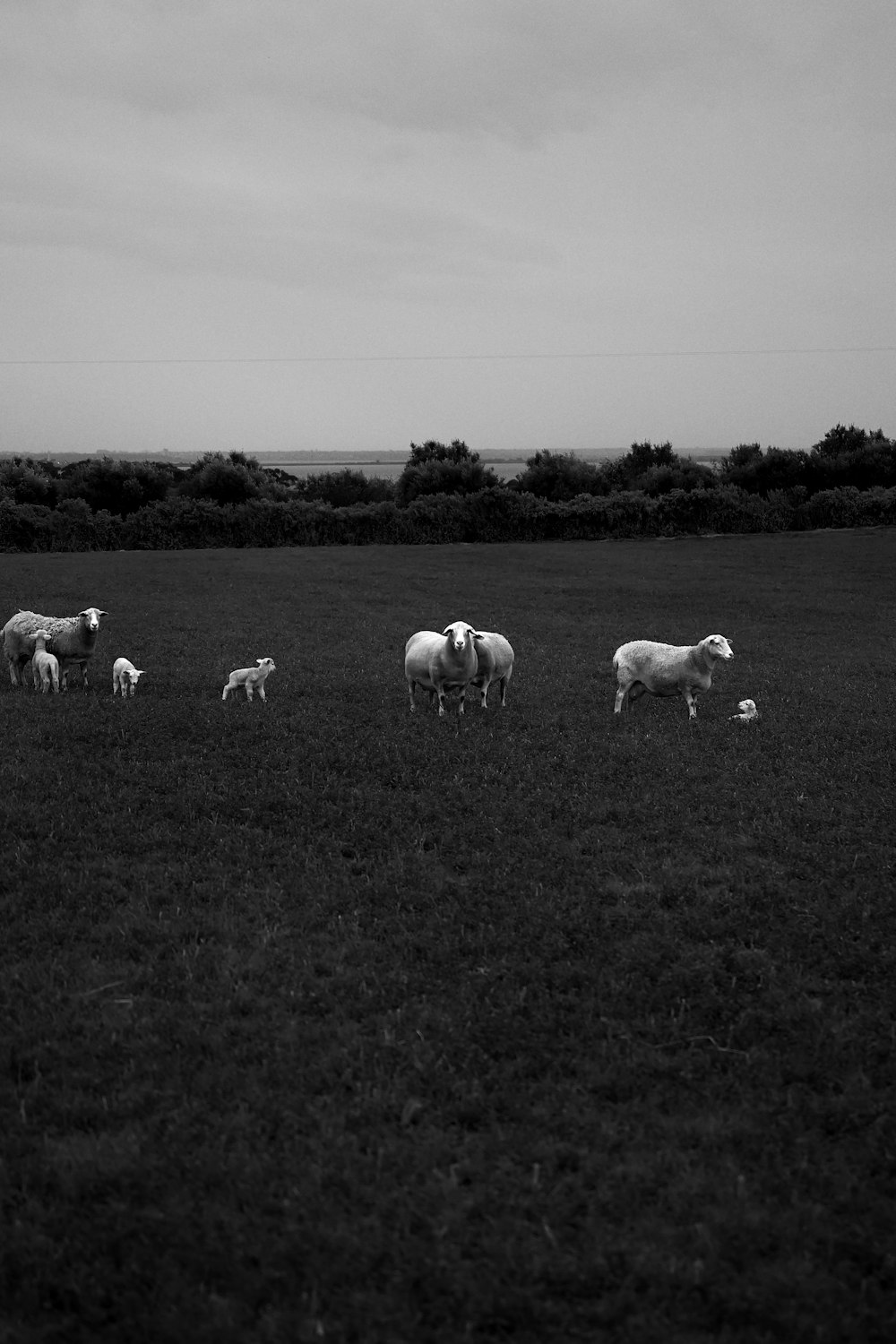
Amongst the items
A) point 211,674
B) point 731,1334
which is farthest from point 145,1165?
point 211,674

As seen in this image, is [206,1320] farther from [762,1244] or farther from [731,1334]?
[762,1244]

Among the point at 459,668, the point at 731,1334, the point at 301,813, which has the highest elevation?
the point at 459,668

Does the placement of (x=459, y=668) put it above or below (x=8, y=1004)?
above

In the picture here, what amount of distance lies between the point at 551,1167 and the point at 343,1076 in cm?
170

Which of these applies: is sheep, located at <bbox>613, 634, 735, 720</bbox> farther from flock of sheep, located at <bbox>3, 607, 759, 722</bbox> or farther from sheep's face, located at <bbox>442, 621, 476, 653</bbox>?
sheep's face, located at <bbox>442, 621, 476, 653</bbox>

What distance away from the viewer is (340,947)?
9.02 m

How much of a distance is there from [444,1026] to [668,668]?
10.6 m

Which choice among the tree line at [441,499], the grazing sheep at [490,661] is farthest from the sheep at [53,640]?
the tree line at [441,499]

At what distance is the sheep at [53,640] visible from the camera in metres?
18.9

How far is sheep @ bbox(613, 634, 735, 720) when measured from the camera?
1714 centimetres

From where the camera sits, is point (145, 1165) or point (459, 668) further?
point (459, 668)

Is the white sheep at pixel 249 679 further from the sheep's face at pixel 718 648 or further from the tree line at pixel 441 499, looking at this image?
the tree line at pixel 441 499

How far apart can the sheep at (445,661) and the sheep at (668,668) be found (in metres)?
2.74

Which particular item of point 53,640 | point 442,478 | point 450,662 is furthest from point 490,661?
point 442,478
